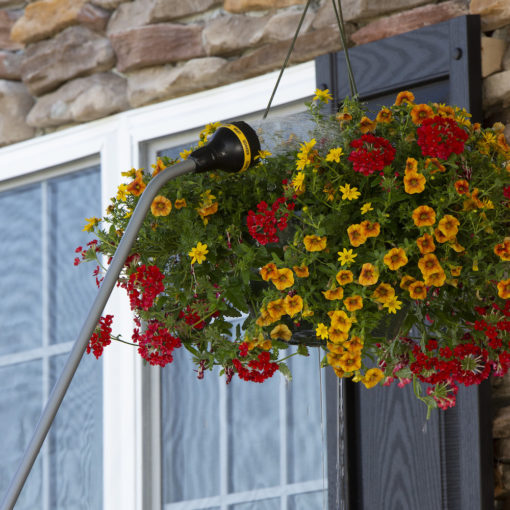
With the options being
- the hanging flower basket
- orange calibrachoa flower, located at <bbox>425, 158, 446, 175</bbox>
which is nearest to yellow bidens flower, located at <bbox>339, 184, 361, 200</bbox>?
the hanging flower basket

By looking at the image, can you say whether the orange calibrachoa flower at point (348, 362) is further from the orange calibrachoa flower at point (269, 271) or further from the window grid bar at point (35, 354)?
the window grid bar at point (35, 354)

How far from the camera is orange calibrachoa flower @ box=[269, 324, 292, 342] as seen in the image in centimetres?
136

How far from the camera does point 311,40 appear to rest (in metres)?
2.38

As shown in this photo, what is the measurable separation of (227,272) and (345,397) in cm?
81

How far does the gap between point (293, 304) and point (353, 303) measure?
0.08 metres

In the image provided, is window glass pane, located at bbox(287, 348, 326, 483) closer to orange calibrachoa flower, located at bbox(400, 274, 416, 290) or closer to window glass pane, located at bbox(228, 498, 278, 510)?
window glass pane, located at bbox(228, 498, 278, 510)

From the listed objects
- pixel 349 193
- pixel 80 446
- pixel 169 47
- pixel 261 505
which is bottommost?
pixel 261 505

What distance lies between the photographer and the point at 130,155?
2.68 m

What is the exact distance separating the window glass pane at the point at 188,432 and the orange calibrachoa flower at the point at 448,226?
4.17 feet

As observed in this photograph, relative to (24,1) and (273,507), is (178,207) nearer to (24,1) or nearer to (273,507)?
(273,507)

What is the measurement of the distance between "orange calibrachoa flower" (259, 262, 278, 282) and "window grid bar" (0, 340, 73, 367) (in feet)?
5.03

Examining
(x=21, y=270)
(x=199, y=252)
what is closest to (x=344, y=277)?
(x=199, y=252)

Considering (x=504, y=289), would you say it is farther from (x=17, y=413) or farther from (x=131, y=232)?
(x=17, y=413)

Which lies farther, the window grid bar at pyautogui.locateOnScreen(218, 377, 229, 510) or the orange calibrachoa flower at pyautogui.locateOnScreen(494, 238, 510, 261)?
the window grid bar at pyautogui.locateOnScreen(218, 377, 229, 510)
